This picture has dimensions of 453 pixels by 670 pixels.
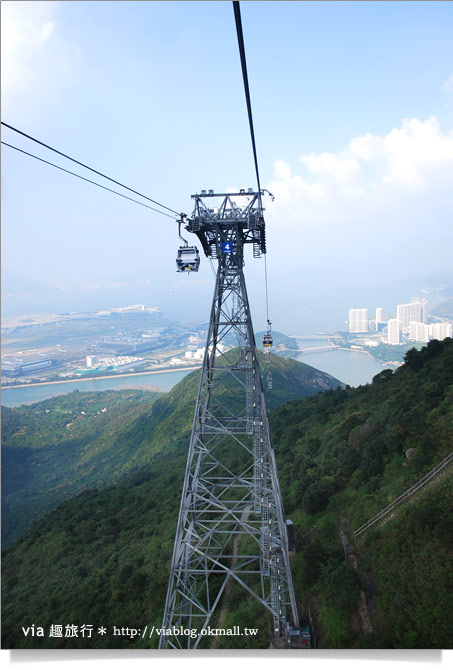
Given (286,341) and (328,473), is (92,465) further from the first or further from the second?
(286,341)

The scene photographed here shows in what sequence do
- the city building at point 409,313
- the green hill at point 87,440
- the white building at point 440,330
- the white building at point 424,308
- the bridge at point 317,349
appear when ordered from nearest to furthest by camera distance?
the white building at point 440,330 → the green hill at point 87,440 → the white building at point 424,308 → the city building at point 409,313 → the bridge at point 317,349

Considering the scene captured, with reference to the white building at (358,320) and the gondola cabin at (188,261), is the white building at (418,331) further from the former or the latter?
the gondola cabin at (188,261)

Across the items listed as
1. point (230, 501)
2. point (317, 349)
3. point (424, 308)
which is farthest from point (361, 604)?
point (317, 349)

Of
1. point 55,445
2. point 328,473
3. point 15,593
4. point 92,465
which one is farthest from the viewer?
point 55,445

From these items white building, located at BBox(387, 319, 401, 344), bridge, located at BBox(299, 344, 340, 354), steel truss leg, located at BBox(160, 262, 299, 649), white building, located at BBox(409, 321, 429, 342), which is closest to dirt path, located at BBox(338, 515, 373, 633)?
steel truss leg, located at BBox(160, 262, 299, 649)

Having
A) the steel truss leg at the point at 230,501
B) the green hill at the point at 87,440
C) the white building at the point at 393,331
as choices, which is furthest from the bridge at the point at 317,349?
the steel truss leg at the point at 230,501

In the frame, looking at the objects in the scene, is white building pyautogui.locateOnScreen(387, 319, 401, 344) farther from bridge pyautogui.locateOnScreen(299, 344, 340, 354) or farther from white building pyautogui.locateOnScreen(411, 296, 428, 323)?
bridge pyautogui.locateOnScreen(299, 344, 340, 354)


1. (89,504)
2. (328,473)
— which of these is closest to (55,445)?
(89,504)
